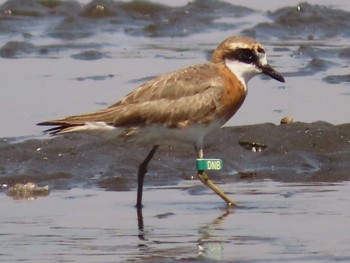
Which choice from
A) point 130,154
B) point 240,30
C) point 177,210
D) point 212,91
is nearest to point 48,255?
point 177,210

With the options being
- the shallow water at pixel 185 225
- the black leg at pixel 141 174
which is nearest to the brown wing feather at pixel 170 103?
the black leg at pixel 141 174

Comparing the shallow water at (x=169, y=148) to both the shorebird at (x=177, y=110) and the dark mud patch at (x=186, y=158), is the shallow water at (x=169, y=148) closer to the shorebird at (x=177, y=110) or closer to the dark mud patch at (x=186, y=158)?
the dark mud patch at (x=186, y=158)

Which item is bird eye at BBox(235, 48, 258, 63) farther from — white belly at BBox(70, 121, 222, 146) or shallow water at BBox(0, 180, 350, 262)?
shallow water at BBox(0, 180, 350, 262)

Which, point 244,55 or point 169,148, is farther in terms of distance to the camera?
point 169,148

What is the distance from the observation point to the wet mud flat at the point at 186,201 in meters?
8.05

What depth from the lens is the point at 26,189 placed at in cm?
972

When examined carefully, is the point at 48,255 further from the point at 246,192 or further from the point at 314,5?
the point at 314,5

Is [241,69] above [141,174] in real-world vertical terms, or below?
above

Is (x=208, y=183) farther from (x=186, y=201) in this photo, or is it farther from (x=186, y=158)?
(x=186, y=158)

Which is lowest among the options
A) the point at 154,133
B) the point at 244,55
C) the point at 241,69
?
the point at 154,133

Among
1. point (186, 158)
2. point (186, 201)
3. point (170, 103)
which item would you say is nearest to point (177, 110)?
Result: point (170, 103)

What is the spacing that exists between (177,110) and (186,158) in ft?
4.85

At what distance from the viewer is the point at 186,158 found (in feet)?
35.9

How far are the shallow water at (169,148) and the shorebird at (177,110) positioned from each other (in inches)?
18.2
